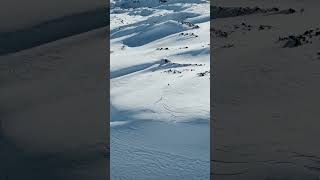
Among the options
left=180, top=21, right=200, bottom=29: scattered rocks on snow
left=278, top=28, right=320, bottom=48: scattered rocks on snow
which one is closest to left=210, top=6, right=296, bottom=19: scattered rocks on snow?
left=278, top=28, right=320, bottom=48: scattered rocks on snow

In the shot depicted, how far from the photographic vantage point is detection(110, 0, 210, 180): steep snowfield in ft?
13.4

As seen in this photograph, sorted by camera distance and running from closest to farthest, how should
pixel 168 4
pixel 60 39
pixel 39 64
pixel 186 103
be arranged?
pixel 39 64 < pixel 186 103 < pixel 60 39 < pixel 168 4

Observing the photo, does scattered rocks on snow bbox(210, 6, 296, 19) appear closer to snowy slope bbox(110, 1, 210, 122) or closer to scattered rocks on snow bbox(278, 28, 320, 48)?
snowy slope bbox(110, 1, 210, 122)

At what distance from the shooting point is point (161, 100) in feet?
18.7

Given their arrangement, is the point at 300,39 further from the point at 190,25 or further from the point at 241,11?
the point at 190,25

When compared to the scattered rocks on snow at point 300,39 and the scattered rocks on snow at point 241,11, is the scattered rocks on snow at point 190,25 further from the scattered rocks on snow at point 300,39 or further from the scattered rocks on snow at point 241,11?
the scattered rocks on snow at point 300,39

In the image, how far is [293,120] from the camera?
4297mm

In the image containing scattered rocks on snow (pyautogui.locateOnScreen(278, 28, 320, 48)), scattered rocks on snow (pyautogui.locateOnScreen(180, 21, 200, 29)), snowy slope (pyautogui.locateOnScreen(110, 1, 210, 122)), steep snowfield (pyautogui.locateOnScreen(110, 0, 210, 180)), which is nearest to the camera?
steep snowfield (pyautogui.locateOnScreen(110, 0, 210, 180))

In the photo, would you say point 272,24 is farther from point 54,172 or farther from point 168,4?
point 168,4

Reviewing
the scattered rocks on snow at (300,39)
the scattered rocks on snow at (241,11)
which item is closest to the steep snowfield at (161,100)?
the scattered rocks on snow at (241,11)

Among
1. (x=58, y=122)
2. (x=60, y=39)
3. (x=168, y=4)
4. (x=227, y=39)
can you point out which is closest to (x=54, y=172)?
(x=58, y=122)

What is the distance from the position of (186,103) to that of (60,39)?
172 cm

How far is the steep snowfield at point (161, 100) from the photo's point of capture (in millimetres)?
4074

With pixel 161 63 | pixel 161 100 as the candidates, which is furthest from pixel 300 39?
pixel 161 63
